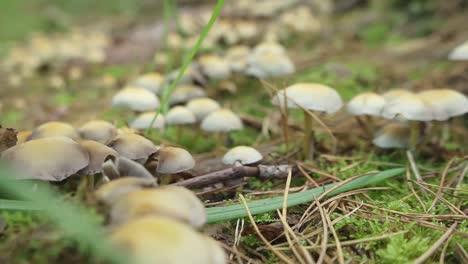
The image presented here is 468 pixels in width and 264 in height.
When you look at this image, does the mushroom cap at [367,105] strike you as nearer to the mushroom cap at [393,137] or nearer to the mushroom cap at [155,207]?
the mushroom cap at [393,137]

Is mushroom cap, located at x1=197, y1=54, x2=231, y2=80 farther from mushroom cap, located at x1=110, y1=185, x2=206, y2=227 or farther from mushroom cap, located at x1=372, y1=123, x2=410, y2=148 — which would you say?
mushroom cap, located at x1=110, y1=185, x2=206, y2=227

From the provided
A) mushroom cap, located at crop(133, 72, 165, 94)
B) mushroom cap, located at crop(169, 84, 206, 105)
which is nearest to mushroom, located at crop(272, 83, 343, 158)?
mushroom cap, located at crop(169, 84, 206, 105)

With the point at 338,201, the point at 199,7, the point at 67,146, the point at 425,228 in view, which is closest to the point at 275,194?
the point at 338,201

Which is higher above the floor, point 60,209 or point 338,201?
point 60,209

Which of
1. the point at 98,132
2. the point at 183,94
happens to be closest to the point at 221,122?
the point at 183,94

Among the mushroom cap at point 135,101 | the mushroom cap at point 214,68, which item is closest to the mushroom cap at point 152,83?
the mushroom cap at point 214,68

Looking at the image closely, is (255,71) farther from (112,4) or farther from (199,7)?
(112,4)
